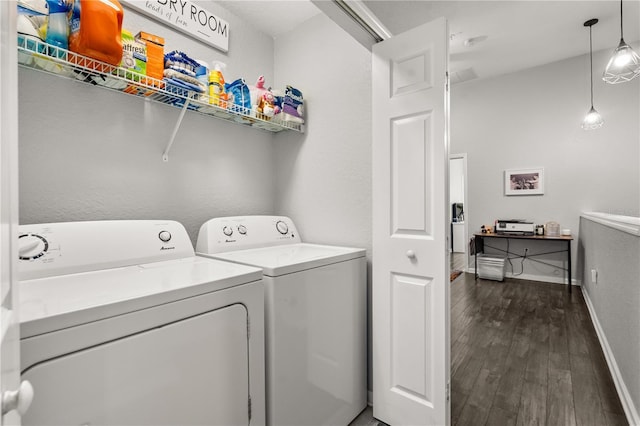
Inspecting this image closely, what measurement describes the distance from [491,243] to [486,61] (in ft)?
9.24

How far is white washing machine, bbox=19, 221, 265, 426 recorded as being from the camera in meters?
0.74

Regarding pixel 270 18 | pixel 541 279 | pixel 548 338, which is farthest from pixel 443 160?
pixel 541 279

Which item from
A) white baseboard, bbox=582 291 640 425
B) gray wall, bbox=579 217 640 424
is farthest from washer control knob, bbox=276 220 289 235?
white baseboard, bbox=582 291 640 425

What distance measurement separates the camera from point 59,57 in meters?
1.15

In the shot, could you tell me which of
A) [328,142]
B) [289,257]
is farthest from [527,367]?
[328,142]

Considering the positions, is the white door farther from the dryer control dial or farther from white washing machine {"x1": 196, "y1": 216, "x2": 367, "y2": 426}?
the dryer control dial

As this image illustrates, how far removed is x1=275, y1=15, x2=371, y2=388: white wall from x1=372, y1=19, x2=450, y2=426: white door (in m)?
0.18

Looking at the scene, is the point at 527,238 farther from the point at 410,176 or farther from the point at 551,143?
the point at 410,176

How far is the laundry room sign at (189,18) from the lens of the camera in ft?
5.25

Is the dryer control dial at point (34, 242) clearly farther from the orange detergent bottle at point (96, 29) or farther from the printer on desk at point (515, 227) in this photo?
the printer on desk at point (515, 227)

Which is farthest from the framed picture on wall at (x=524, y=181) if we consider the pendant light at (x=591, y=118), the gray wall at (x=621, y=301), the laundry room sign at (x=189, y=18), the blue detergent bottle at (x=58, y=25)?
the blue detergent bottle at (x=58, y=25)

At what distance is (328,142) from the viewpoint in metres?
1.97

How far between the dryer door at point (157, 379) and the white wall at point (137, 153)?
86cm

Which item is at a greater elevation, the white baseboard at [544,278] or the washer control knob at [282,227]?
the washer control knob at [282,227]
